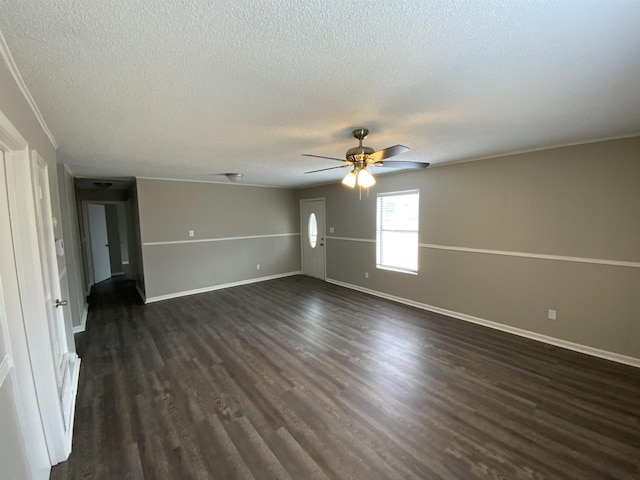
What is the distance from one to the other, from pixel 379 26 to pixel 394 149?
3.62 ft

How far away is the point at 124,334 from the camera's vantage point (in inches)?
145

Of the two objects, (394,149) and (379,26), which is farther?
(394,149)

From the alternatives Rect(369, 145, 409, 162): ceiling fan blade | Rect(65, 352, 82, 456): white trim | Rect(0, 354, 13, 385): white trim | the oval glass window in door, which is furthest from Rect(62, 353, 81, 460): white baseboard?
the oval glass window in door

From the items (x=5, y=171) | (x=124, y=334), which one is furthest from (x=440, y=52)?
(x=124, y=334)

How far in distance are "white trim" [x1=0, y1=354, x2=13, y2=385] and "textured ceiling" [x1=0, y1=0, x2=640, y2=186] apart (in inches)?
54.3

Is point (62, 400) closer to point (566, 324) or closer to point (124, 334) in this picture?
point (124, 334)

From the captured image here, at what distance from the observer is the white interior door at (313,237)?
6473 millimetres

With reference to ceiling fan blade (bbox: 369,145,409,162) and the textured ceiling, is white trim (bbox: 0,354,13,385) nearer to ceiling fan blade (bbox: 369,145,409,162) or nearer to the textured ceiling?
the textured ceiling

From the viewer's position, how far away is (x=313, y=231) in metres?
6.74

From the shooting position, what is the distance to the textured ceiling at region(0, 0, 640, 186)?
1023 millimetres

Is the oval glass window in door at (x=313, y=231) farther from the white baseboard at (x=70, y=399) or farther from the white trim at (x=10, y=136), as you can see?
the white trim at (x=10, y=136)

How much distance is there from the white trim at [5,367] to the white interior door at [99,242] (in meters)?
6.06

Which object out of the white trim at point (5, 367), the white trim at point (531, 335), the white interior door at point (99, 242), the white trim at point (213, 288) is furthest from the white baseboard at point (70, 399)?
the white interior door at point (99, 242)

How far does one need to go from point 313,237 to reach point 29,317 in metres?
5.42
